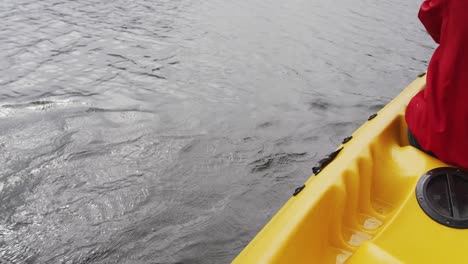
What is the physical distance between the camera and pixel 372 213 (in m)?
2.18

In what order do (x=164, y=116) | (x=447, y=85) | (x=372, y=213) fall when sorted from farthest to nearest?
(x=164, y=116) < (x=372, y=213) < (x=447, y=85)

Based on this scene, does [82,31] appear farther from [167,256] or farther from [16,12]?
[167,256]

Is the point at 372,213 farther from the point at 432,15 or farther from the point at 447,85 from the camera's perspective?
the point at 432,15

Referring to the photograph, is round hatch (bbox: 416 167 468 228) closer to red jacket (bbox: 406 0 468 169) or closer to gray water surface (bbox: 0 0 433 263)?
red jacket (bbox: 406 0 468 169)

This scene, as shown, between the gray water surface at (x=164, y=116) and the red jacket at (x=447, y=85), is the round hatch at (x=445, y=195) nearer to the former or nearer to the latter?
the red jacket at (x=447, y=85)

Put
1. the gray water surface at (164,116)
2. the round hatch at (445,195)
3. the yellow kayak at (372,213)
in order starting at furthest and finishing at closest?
the gray water surface at (164,116) → the round hatch at (445,195) → the yellow kayak at (372,213)

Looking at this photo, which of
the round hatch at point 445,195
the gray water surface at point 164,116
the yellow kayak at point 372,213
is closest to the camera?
the yellow kayak at point 372,213

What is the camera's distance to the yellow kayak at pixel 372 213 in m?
1.71

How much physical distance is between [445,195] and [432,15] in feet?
2.65

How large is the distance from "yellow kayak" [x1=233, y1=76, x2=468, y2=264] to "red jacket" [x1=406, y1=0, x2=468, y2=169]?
117mm

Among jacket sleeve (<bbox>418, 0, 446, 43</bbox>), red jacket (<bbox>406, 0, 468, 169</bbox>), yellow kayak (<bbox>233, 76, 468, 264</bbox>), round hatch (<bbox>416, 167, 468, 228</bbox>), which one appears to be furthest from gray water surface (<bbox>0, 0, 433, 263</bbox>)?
jacket sleeve (<bbox>418, 0, 446, 43</bbox>)

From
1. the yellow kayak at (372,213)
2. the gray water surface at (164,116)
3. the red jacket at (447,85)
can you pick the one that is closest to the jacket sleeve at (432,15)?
the red jacket at (447,85)

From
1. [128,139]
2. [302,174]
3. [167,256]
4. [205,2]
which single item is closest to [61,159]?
[128,139]

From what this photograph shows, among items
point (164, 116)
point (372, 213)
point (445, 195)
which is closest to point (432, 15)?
point (445, 195)
